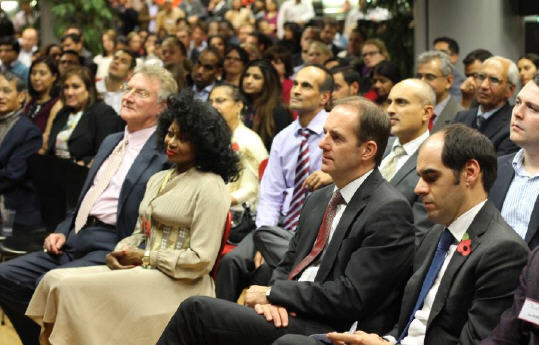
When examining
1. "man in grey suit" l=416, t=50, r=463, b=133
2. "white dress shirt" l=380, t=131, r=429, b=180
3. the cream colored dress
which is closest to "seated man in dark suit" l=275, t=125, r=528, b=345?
the cream colored dress

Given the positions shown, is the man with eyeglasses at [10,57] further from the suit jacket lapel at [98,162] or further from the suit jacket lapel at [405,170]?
the suit jacket lapel at [405,170]

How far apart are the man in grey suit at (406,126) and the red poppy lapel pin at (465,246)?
4.41ft

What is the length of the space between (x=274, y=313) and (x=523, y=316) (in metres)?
1.07

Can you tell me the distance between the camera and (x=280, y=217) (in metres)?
5.26

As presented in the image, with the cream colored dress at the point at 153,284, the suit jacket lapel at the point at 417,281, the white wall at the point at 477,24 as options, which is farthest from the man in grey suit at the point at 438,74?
the suit jacket lapel at the point at 417,281

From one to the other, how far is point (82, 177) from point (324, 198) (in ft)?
7.58

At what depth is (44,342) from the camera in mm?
4227

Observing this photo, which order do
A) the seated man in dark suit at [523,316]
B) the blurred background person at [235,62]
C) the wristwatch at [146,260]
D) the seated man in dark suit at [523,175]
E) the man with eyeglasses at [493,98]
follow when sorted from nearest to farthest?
the seated man in dark suit at [523,316]
the seated man in dark suit at [523,175]
the wristwatch at [146,260]
the man with eyeglasses at [493,98]
the blurred background person at [235,62]

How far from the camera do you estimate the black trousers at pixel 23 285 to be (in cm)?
464

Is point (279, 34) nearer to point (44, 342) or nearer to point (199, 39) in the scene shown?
point (199, 39)

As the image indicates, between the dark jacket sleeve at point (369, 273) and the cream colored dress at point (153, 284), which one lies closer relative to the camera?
the dark jacket sleeve at point (369, 273)

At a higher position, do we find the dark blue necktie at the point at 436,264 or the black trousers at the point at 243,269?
the dark blue necktie at the point at 436,264

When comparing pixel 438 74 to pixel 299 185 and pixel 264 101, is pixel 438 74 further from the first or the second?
pixel 299 185

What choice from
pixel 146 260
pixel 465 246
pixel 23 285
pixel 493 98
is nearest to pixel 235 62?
pixel 493 98
